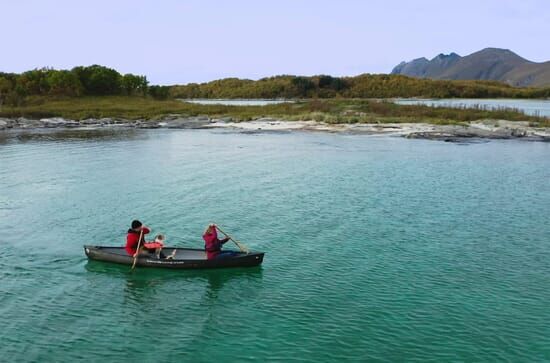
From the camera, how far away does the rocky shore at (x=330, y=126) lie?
8319cm

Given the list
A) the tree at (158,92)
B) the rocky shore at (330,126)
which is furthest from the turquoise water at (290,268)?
the tree at (158,92)

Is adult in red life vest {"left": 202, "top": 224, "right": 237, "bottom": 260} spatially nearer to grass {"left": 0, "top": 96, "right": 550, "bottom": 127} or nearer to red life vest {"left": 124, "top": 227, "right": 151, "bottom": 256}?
red life vest {"left": 124, "top": 227, "right": 151, "bottom": 256}

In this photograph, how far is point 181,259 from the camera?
25.2 meters

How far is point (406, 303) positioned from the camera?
843 inches

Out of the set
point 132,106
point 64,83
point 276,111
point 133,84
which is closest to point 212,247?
point 276,111

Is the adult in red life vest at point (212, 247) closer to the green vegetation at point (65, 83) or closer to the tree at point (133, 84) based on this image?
the green vegetation at point (65, 83)

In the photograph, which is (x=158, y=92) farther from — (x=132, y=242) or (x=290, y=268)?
(x=290, y=268)

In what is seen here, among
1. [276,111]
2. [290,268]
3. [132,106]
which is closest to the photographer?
[290,268]

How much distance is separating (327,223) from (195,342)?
53.6ft

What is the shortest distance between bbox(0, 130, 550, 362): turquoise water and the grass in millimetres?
47538

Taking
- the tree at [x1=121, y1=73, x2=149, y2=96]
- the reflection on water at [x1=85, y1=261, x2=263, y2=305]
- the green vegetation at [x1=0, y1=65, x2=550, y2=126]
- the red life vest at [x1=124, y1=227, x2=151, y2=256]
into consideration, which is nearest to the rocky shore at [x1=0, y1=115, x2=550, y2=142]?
the green vegetation at [x1=0, y1=65, x2=550, y2=126]

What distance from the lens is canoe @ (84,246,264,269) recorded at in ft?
82.0

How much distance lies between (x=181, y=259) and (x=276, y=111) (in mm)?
99463

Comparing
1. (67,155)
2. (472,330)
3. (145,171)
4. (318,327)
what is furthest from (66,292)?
(67,155)
